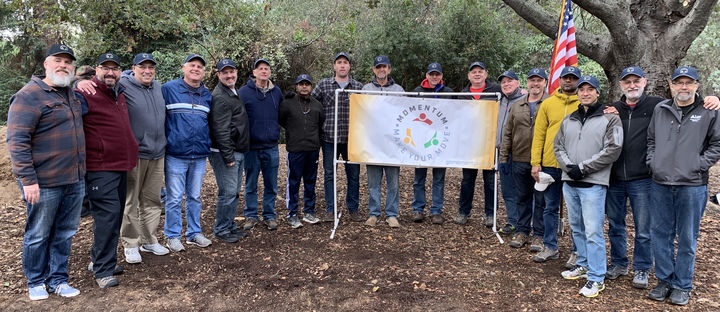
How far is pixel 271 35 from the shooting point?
13836mm

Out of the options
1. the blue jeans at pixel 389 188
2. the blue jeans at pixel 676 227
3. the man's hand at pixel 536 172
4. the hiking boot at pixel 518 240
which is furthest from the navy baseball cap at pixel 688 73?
the blue jeans at pixel 389 188

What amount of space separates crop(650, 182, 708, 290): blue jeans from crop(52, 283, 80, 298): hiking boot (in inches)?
211

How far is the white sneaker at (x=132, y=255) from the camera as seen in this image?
507 centimetres

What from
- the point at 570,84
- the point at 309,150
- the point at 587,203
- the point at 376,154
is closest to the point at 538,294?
the point at 587,203

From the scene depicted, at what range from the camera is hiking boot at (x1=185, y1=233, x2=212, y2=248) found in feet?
18.6

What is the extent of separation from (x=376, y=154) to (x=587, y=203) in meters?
2.75

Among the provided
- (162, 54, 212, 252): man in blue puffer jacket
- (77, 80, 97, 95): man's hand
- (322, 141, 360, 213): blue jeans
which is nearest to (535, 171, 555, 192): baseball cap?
(322, 141, 360, 213): blue jeans

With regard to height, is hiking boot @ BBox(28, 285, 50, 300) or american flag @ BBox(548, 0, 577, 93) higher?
american flag @ BBox(548, 0, 577, 93)

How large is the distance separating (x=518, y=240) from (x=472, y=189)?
1.08 m

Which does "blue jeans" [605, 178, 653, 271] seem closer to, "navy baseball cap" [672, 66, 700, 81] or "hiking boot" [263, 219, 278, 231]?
"navy baseball cap" [672, 66, 700, 81]

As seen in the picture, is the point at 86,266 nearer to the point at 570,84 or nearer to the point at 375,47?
the point at 570,84

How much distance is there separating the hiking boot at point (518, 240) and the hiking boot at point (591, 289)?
1312 millimetres

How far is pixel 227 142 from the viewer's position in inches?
218

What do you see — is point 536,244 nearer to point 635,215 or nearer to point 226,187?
point 635,215
